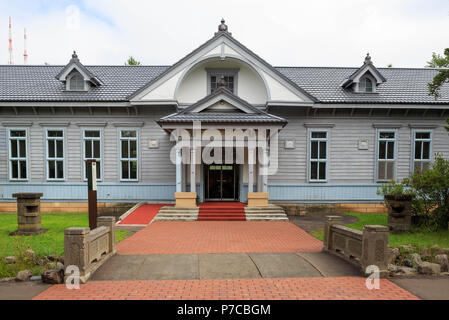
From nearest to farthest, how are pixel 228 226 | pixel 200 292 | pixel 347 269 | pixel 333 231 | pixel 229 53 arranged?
pixel 200 292
pixel 347 269
pixel 333 231
pixel 228 226
pixel 229 53

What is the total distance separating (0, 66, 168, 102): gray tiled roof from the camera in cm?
1407

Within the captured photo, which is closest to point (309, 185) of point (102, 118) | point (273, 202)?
point (273, 202)

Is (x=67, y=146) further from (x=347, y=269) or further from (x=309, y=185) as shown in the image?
(x=347, y=269)

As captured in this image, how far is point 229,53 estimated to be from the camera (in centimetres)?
1367

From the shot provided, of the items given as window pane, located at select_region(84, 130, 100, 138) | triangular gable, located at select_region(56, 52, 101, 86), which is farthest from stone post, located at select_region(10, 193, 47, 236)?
triangular gable, located at select_region(56, 52, 101, 86)

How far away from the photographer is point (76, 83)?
14.6 meters

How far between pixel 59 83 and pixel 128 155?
20.5 feet

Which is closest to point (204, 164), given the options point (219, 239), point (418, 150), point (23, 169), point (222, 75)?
point (222, 75)

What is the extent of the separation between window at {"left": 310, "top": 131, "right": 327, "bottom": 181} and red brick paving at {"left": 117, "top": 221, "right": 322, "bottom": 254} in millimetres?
4415

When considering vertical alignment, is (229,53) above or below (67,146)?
above

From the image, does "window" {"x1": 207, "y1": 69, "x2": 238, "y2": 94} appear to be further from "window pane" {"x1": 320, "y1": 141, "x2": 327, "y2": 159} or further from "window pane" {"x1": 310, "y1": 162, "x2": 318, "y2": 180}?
"window pane" {"x1": 310, "y1": 162, "x2": 318, "y2": 180}

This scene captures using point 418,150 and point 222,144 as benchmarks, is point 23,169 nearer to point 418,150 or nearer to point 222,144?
point 222,144

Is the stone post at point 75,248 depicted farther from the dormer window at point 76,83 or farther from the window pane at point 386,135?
the window pane at point 386,135

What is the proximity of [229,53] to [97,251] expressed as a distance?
11.6 meters
